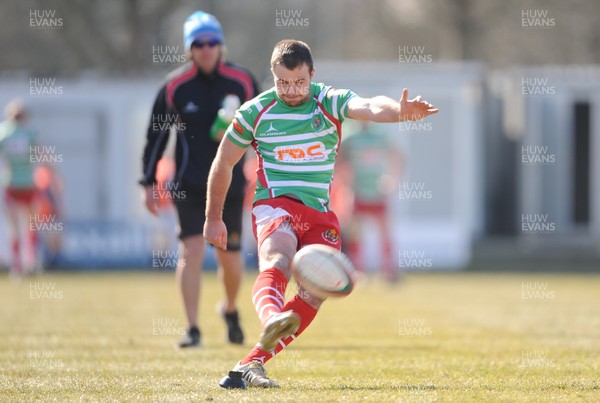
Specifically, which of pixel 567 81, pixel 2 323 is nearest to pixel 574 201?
pixel 567 81

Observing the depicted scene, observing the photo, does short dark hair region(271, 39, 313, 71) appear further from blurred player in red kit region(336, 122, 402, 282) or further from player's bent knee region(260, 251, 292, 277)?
blurred player in red kit region(336, 122, 402, 282)

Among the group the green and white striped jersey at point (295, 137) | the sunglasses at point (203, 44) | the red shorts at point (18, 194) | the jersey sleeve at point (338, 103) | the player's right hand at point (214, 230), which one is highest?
the sunglasses at point (203, 44)

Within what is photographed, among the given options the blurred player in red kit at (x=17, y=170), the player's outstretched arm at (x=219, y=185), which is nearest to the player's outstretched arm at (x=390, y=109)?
the player's outstretched arm at (x=219, y=185)

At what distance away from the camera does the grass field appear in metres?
6.73

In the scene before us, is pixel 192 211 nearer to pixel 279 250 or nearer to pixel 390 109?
pixel 279 250

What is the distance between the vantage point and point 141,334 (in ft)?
34.4

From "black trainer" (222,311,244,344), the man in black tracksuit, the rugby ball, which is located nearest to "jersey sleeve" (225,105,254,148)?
the rugby ball

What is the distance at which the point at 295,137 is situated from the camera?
22.6 feet

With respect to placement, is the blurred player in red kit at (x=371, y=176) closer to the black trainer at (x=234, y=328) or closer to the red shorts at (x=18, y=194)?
the red shorts at (x=18, y=194)

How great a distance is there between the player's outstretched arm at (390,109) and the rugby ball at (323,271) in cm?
79

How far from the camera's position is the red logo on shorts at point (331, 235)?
6.87 metres

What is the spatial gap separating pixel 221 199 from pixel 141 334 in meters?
3.96

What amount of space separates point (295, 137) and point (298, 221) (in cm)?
48

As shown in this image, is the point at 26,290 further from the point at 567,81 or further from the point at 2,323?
the point at 567,81
